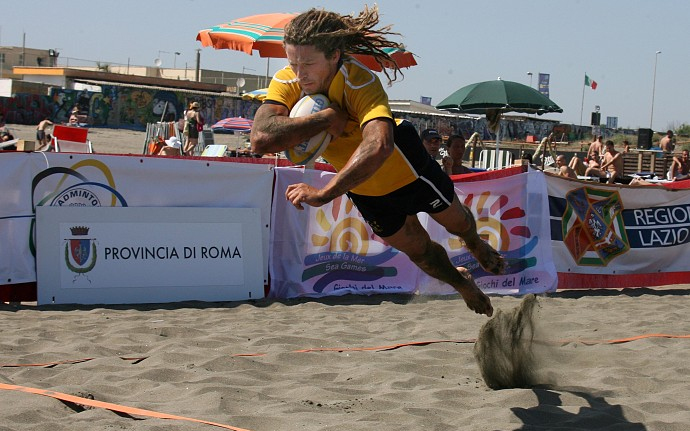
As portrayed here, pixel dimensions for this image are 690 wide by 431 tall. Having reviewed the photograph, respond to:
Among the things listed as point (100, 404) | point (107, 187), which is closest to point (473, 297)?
point (100, 404)

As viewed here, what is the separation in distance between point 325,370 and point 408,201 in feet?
4.57

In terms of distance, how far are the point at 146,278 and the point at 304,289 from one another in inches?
65.6

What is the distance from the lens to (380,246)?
9.27 metres

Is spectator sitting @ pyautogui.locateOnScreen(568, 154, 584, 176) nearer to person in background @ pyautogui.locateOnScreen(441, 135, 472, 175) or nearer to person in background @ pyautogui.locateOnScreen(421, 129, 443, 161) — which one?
person in background @ pyautogui.locateOnScreen(441, 135, 472, 175)

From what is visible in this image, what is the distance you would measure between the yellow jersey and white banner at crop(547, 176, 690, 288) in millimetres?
5335

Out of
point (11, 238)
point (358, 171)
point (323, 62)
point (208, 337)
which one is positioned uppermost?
point (323, 62)

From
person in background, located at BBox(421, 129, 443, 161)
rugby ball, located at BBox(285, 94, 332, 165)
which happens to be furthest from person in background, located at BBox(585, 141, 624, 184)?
rugby ball, located at BBox(285, 94, 332, 165)

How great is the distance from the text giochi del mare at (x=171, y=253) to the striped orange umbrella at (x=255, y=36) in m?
4.54

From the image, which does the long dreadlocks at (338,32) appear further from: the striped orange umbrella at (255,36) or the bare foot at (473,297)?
the striped orange umbrella at (255,36)

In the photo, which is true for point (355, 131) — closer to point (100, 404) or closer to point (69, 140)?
point (100, 404)

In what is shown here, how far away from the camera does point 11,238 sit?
811 cm

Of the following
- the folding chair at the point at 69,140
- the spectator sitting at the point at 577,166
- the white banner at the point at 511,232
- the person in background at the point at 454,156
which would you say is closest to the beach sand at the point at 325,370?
the white banner at the point at 511,232

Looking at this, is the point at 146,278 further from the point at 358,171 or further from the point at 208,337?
the point at 358,171

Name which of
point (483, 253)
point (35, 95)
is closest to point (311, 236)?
point (483, 253)
